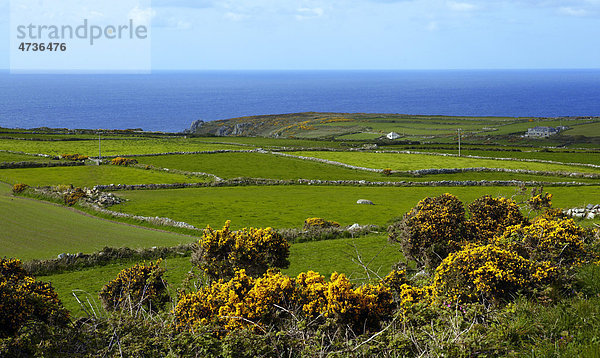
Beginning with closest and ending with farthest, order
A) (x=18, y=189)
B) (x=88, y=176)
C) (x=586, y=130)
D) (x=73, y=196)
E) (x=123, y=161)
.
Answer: (x=73, y=196) < (x=18, y=189) < (x=88, y=176) < (x=123, y=161) < (x=586, y=130)

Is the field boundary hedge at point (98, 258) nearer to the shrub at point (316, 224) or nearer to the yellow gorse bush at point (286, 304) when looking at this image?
the shrub at point (316, 224)

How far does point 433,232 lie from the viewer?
63.2 feet

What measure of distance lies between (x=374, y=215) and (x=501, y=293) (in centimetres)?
2709

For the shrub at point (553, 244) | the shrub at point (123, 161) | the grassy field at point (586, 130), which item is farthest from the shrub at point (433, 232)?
the grassy field at point (586, 130)

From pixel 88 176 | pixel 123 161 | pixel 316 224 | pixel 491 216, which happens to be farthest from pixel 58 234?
pixel 123 161

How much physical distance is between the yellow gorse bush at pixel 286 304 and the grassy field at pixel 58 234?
62.3 ft

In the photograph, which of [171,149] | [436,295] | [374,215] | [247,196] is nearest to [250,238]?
[436,295]

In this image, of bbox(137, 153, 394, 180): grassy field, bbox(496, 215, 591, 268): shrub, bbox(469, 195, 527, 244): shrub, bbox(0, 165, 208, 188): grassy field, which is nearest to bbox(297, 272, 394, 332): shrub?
bbox(496, 215, 591, 268): shrub

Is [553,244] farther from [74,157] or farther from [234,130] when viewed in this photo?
[234,130]

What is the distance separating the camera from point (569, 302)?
10.5 meters

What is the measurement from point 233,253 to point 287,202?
1124 inches

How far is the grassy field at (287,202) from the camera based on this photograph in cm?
3862

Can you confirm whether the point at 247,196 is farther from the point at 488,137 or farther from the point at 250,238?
the point at 488,137

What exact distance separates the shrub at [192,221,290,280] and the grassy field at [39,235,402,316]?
3.51m
